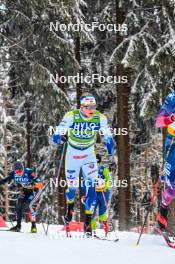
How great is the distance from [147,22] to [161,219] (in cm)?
837

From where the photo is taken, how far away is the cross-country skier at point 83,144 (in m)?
7.97

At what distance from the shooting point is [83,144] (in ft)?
26.4

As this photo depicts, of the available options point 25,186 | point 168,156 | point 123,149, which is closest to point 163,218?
point 168,156

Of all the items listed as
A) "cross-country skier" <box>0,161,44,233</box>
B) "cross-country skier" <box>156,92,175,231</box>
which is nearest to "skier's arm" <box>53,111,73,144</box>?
"cross-country skier" <box>156,92,175,231</box>

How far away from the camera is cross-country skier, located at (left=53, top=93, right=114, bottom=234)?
797cm

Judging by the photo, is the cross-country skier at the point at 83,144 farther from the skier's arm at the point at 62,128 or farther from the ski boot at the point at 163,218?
the ski boot at the point at 163,218

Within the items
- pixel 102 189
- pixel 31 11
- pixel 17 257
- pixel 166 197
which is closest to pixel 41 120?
pixel 31 11

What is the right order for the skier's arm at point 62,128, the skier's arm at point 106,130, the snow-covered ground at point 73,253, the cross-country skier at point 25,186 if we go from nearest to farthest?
1. the snow-covered ground at point 73,253
2. the skier's arm at point 62,128
3. the skier's arm at point 106,130
4. the cross-country skier at point 25,186

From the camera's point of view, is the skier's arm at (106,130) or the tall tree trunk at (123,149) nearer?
the skier's arm at (106,130)

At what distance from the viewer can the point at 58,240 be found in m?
6.18

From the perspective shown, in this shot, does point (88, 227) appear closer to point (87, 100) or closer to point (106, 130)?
point (106, 130)

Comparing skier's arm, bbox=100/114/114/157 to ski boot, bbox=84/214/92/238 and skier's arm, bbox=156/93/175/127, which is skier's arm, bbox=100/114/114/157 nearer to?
ski boot, bbox=84/214/92/238

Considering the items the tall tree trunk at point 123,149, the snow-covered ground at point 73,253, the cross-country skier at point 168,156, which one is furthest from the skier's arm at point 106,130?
the tall tree trunk at point 123,149

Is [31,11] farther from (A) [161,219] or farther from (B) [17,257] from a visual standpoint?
(B) [17,257]
